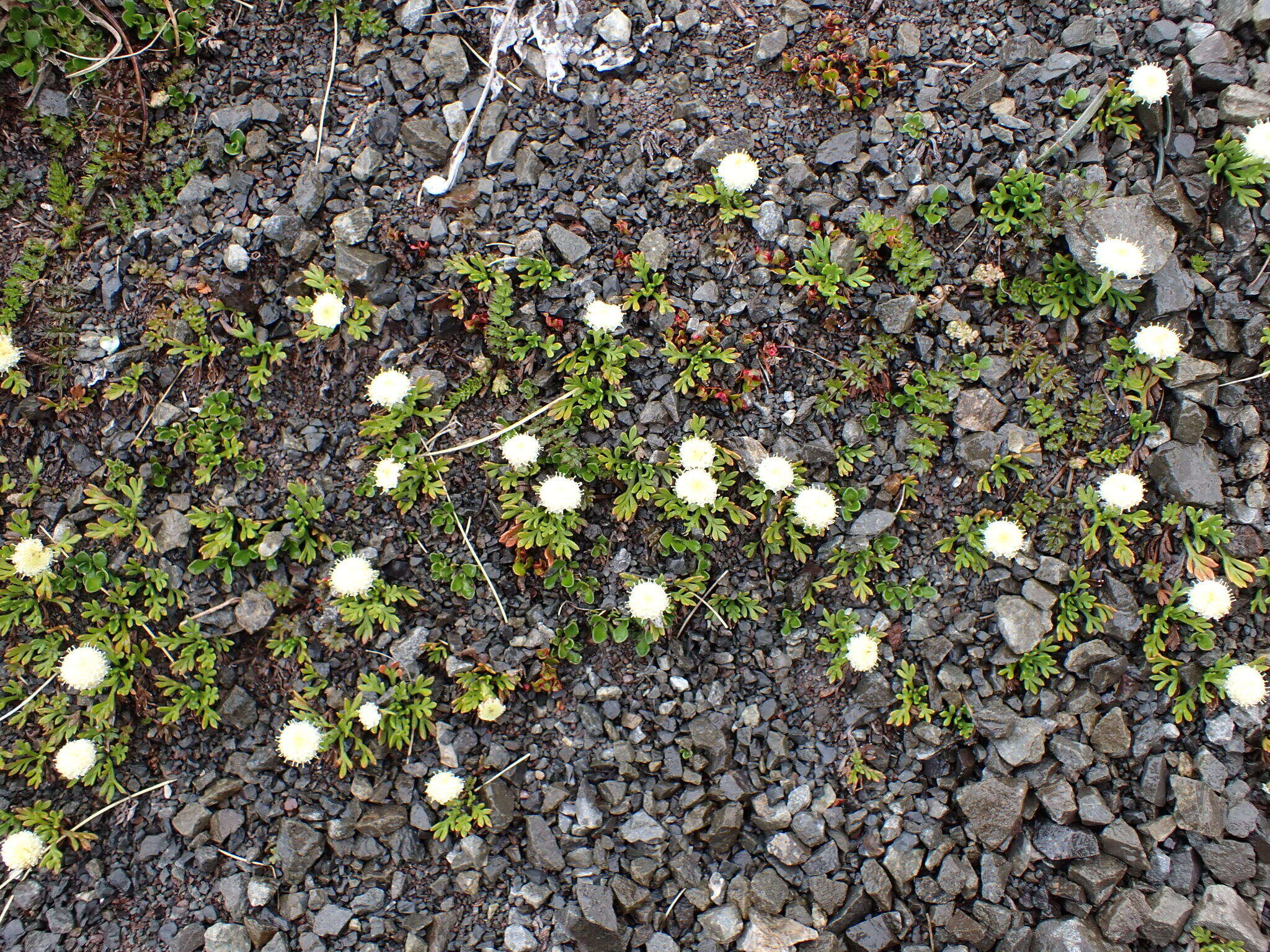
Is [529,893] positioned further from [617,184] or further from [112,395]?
[617,184]

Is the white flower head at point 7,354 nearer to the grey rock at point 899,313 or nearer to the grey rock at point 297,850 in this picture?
the grey rock at point 297,850

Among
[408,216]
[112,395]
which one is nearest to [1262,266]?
[408,216]

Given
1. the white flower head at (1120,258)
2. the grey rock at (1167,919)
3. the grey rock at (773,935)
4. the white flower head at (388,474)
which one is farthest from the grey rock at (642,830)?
the white flower head at (1120,258)

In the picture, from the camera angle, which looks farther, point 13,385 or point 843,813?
point 13,385

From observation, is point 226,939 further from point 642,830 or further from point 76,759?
point 642,830

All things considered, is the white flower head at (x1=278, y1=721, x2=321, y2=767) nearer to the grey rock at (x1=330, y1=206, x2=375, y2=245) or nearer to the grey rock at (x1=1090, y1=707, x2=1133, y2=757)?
the grey rock at (x1=330, y1=206, x2=375, y2=245)

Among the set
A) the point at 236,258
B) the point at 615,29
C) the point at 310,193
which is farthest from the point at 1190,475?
the point at 236,258

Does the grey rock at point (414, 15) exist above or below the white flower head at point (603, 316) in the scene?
above
